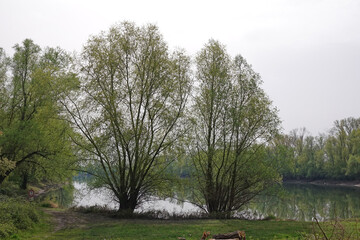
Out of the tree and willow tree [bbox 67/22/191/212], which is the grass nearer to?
willow tree [bbox 67/22/191/212]

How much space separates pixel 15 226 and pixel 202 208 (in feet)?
46.7

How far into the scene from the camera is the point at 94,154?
24.6 meters

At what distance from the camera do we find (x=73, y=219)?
20.8m

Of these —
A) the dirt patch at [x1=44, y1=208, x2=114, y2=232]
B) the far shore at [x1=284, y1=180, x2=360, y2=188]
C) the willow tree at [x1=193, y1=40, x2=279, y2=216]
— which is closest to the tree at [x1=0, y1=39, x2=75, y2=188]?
the dirt patch at [x1=44, y1=208, x2=114, y2=232]

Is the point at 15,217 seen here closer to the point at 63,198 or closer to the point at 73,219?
the point at 73,219

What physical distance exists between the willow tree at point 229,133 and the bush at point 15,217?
1220cm

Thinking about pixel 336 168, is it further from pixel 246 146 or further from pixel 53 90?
pixel 53 90

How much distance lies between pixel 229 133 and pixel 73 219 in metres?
12.8

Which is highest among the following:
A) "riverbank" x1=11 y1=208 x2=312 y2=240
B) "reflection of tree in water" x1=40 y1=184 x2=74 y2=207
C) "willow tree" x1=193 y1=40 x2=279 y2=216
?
"willow tree" x1=193 y1=40 x2=279 y2=216

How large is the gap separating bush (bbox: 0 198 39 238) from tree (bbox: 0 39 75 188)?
19.0 feet

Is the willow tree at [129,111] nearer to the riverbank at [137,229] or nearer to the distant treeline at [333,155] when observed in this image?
the riverbank at [137,229]

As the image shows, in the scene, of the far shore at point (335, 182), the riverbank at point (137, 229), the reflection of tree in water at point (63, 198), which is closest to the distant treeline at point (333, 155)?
the far shore at point (335, 182)

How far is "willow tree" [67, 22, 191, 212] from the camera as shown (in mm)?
24234

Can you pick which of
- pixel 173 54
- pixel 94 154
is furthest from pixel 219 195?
pixel 173 54
